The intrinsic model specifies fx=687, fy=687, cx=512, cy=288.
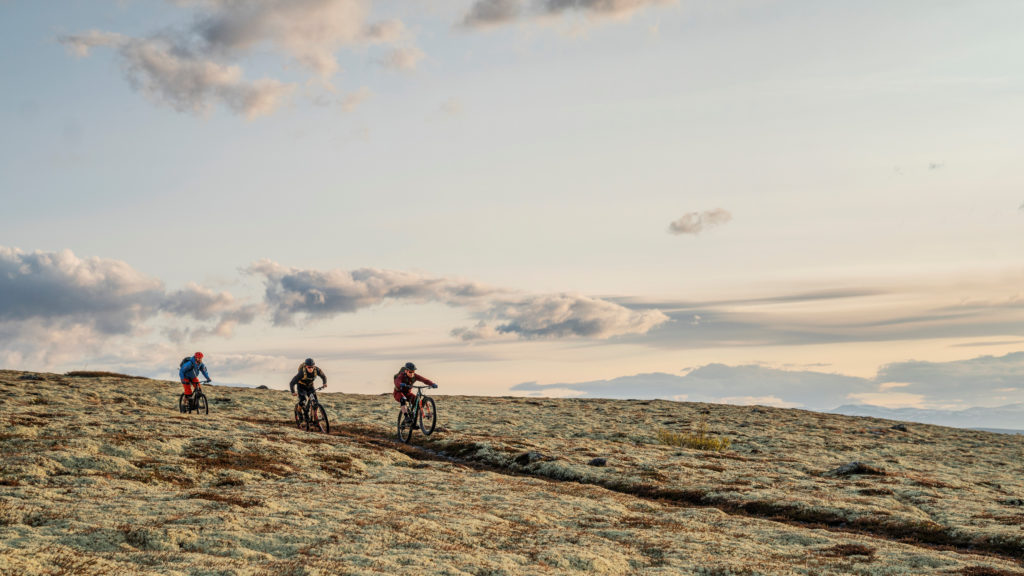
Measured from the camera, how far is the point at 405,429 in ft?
119

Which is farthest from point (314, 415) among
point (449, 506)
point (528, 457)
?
point (449, 506)

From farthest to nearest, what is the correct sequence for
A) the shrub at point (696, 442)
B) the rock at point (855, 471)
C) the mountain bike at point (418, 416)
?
the shrub at point (696, 442) < the mountain bike at point (418, 416) < the rock at point (855, 471)

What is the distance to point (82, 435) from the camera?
25.2 meters

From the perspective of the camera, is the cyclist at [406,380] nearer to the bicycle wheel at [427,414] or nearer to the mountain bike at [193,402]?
the bicycle wheel at [427,414]

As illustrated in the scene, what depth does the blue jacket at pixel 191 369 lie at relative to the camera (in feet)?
123

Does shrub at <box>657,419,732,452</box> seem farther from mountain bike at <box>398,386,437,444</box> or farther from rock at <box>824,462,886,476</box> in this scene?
mountain bike at <box>398,386,437,444</box>

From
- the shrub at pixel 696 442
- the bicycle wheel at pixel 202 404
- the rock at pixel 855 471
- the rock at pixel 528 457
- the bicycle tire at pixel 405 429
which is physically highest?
the bicycle wheel at pixel 202 404

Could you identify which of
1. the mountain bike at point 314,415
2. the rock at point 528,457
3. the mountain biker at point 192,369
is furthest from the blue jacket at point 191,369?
the rock at point 528,457

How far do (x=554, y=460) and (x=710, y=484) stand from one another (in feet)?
23.5

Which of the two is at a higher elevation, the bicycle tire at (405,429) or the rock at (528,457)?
the bicycle tire at (405,429)

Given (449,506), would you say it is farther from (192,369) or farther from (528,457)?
(192,369)

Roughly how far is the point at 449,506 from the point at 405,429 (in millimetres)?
17726

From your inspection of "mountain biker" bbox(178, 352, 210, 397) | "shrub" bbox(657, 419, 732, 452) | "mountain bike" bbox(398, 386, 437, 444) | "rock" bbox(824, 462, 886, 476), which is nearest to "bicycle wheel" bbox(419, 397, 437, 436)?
"mountain bike" bbox(398, 386, 437, 444)

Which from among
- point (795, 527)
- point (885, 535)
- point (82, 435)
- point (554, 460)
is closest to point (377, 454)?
point (554, 460)
